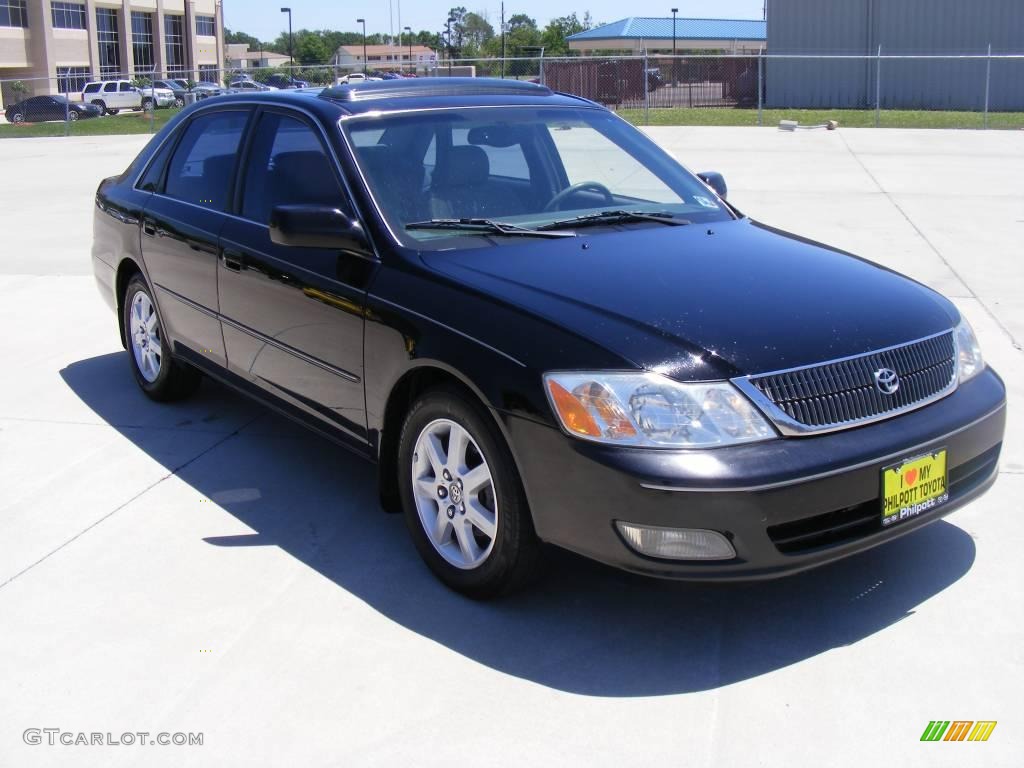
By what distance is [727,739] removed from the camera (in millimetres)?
3021

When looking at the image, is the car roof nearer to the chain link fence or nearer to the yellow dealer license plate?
the yellow dealer license plate

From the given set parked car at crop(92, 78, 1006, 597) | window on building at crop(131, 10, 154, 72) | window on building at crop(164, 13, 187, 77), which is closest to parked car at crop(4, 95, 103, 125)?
window on building at crop(131, 10, 154, 72)

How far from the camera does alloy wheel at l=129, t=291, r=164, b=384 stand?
596 cm

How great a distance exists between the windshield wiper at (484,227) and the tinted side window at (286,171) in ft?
1.07

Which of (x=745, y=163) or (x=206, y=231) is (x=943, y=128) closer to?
(x=745, y=163)

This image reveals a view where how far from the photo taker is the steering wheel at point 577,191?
4.58m

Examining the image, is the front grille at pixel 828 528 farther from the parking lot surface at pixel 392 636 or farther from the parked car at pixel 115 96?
the parked car at pixel 115 96

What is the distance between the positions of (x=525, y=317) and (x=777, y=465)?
35.6 inches

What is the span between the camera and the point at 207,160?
5.41m

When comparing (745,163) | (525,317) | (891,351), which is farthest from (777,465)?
(745,163)

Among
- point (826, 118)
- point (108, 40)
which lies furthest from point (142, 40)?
point (826, 118)

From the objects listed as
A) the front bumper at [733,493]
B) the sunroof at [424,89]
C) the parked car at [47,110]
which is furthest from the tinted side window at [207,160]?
the parked car at [47,110]

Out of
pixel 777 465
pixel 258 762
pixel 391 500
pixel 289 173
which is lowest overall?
pixel 258 762

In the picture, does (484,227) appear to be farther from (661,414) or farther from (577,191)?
(661,414)
